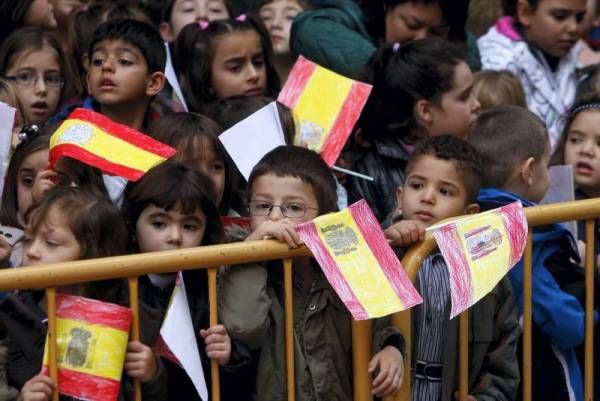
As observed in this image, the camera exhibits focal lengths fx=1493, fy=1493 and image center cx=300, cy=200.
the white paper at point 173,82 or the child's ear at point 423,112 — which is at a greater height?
the white paper at point 173,82

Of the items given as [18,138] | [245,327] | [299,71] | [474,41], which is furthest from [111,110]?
[474,41]

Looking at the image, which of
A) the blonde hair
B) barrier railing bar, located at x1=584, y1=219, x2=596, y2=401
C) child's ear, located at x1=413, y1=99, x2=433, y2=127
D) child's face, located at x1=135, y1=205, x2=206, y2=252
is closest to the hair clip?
child's ear, located at x1=413, y1=99, x2=433, y2=127

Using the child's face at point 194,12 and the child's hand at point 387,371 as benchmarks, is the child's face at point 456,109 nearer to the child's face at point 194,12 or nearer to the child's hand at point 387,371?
the child's face at point 194,12

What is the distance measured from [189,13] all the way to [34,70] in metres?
1.04

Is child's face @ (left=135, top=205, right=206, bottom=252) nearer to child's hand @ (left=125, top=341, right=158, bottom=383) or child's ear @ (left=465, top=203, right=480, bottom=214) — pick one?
child's hand @ (left=125, top=341, right=158, bottom=383)

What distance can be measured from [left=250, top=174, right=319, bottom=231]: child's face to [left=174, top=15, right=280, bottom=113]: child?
1.46m

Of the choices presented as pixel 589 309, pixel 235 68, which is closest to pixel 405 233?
pixel 589 309

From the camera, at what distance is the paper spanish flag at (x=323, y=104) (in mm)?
6188

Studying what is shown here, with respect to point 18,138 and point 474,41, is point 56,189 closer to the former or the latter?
point 18,138

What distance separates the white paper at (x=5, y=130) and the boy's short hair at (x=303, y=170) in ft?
2.98

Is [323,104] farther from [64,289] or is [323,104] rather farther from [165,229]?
[64,289]

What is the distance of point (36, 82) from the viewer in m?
6.56

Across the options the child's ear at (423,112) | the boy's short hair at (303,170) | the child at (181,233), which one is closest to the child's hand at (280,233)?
the child at (181,233)

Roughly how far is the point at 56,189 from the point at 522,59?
356 cm
